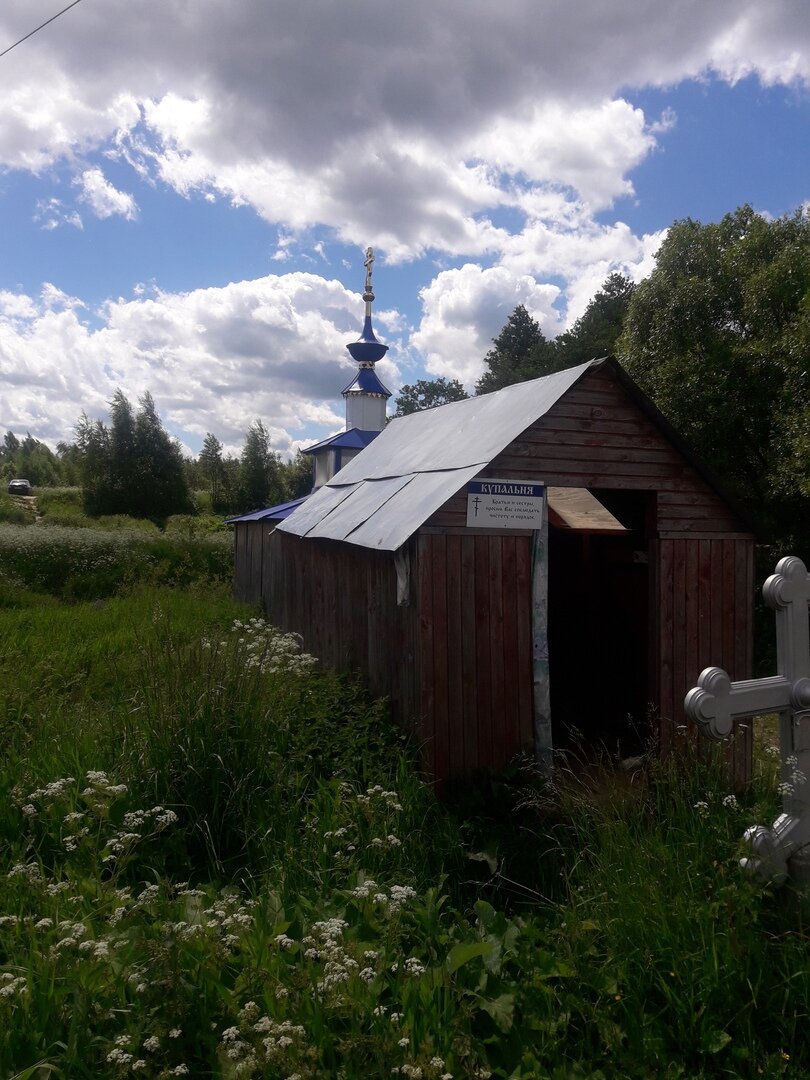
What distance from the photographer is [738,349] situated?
15375mm

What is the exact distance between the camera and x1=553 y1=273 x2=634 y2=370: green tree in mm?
33719

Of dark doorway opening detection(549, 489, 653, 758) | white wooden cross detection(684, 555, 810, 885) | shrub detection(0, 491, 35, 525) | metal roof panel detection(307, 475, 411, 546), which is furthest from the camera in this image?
shrub detection(0, 491, 35, 525)

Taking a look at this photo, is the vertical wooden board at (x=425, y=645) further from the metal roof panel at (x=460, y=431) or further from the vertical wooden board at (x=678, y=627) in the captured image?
the vertical wooden board at (x=678, y=627)

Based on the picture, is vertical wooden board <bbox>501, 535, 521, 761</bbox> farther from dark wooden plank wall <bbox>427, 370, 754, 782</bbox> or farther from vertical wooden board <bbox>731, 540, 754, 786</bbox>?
vertical wooden board <bbox>731, 540, 754, 786</bbox>

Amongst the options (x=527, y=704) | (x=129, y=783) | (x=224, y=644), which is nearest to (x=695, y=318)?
(x=527, y=704)

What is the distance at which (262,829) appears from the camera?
4523mm

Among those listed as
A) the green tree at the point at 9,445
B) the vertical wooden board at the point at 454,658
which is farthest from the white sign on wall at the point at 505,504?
the green tree at the point at 9,445

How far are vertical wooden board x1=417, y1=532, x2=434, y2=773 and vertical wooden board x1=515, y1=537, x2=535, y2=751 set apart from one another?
2.66ft

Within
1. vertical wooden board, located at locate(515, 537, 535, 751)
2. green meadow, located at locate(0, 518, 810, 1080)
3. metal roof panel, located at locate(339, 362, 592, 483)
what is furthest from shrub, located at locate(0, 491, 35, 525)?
vertical wooden board, located at locate(515, 537, 535, 751)

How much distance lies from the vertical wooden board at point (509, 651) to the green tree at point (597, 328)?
2719cm

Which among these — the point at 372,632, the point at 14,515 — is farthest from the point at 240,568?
the point at 14,515

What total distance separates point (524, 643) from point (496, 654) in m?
0.29

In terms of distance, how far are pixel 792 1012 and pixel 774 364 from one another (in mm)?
14019

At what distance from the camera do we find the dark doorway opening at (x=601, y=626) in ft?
28.4
